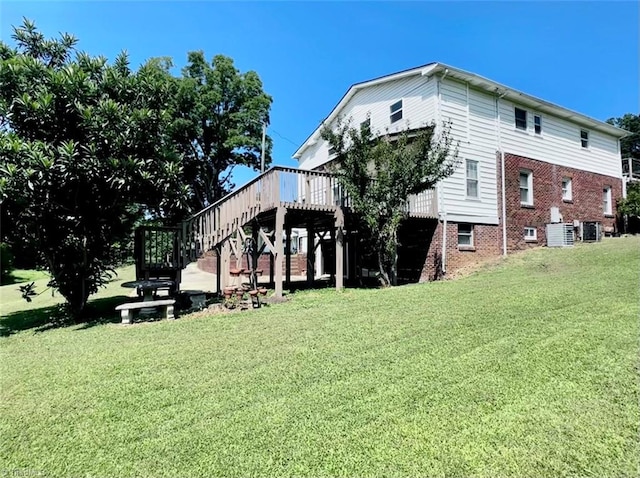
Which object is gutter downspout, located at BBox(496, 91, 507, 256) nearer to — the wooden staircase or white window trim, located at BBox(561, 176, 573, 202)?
white window trim, located at BBox(561, 176, 573, 202)

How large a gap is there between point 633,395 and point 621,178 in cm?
2014

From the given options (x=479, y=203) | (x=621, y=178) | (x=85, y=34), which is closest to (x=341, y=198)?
(x=479, y=203)

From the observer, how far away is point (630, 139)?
48.2 meters

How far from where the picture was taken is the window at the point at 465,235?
1230 cm

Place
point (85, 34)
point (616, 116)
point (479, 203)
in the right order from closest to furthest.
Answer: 1. point (85, 34)
2. point (479, 203)
3. point (616, 116)

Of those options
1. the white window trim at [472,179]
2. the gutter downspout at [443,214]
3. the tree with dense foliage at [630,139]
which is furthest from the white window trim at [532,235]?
the tree with dense foliage at [630,139]

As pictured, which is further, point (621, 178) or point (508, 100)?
point (621, 178)

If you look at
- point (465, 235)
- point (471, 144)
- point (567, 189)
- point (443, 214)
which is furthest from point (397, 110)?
point (567, 189)

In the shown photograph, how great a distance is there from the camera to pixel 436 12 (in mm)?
10336

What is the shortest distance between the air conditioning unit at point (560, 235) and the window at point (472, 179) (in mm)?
4000

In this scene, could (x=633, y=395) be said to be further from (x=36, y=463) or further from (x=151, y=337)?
(x=151, y=337)

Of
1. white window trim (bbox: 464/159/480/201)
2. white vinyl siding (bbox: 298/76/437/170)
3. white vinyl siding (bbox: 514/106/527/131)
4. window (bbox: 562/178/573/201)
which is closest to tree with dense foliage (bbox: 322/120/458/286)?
white vinyl siding (bbox: 298/76/437/170)

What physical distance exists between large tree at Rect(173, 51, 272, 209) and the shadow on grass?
19136mm

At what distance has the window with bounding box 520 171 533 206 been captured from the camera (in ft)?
46.0
